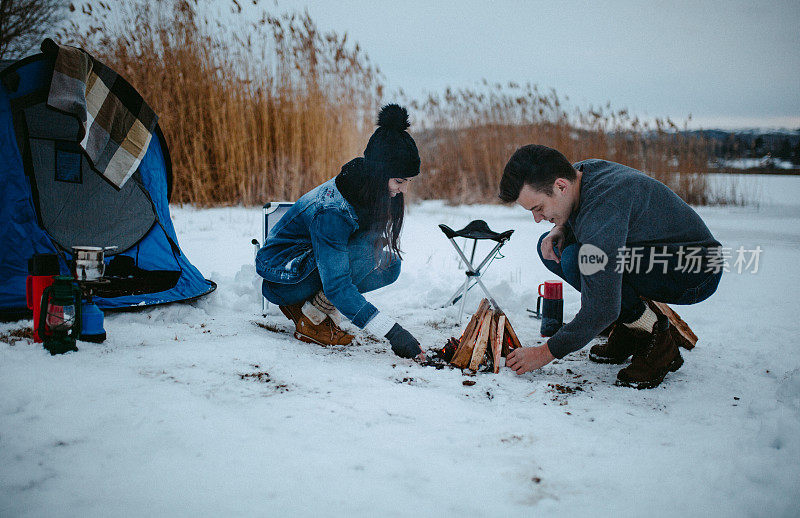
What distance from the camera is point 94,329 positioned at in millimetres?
2115

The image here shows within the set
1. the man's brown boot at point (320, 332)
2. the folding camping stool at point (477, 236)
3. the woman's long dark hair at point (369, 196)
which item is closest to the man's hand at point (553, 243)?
the folding camping stool at point (477, 236)

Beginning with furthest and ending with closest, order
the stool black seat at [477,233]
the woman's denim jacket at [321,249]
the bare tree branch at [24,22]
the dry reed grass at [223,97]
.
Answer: the bare tree branch at [24,22] < the dry reed grass at [223,97] < the stool black seat at [477,233] < the woman's denim jacket at [321,249]

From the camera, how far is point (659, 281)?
6.64ft

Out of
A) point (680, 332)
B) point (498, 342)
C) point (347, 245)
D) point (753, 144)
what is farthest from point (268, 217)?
point (753, 144)

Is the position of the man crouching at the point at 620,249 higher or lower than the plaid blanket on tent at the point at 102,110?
lower

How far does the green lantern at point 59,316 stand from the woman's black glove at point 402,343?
1.26m

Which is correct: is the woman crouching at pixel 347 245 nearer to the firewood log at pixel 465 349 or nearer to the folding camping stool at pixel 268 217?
the firewood log at pixel 465 349

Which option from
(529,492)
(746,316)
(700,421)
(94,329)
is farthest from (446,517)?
(746,316)

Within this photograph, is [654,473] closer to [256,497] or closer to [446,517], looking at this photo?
[446,517]

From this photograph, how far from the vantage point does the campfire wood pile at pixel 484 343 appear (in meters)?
2.10

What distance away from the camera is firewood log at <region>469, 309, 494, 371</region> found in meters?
2.07

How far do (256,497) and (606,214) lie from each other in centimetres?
143

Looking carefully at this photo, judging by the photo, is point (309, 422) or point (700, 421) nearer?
point (309, 422)

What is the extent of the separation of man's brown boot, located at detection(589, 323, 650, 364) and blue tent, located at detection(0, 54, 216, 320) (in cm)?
218
